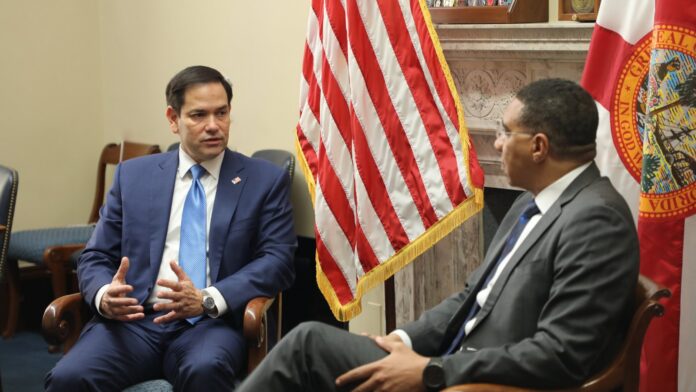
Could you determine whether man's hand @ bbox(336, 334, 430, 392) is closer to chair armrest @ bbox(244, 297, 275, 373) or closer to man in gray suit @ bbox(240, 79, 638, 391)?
man in gray suit @ bbox(240, 79, 638, 391)

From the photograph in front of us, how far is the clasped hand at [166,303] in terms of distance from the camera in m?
3.36

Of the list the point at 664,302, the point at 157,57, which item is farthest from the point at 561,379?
the point at 157,57

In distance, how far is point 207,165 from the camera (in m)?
3.73

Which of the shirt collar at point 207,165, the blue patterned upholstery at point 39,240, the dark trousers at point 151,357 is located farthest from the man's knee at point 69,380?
the blue patterned upholstery at point 39,240

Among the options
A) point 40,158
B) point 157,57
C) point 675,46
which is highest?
point 675,46

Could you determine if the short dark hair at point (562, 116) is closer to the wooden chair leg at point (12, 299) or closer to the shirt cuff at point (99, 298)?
the shirt cuff at point (99, 298)

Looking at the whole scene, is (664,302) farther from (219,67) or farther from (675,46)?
(219,67)

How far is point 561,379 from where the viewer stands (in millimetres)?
2475

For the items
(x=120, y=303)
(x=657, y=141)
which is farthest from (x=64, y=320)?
(x=657, y=141)

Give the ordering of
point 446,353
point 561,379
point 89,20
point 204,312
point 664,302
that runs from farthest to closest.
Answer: point 89,20
point 204,312
point 664,302
point 446,353
point 561,379

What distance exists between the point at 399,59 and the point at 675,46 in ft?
3.61

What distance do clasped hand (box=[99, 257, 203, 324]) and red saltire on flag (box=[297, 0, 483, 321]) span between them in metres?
0.75

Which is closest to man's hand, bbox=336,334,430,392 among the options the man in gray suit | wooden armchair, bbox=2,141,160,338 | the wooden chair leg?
the man in gray suit

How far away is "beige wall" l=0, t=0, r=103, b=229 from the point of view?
19.8ft
